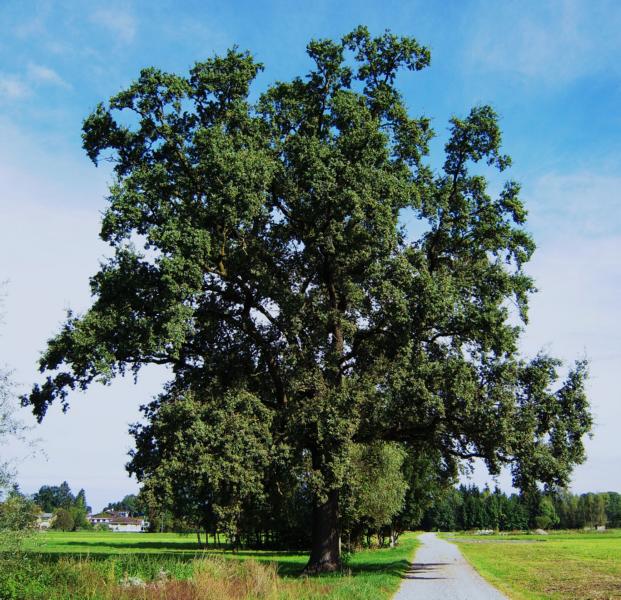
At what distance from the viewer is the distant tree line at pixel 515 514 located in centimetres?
14212

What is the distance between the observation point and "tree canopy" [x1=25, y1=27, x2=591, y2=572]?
62.7ft

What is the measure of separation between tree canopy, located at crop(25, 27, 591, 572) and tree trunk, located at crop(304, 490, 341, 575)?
8 cm

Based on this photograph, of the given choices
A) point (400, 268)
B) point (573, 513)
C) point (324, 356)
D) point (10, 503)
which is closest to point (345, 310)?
point (324, 356)

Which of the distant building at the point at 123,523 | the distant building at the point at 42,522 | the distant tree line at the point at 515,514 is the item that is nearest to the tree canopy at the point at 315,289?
the distant building at the point at 42,522

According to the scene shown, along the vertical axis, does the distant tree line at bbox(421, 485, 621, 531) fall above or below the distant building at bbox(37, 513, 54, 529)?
below

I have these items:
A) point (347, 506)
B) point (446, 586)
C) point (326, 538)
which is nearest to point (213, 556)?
point (326, 538)

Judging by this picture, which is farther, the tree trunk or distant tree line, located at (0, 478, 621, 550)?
the tree trunk

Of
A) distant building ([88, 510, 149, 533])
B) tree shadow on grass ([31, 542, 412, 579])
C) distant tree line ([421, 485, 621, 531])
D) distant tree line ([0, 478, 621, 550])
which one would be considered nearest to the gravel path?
tree shadow on grass ([31, 542, 412, 579])

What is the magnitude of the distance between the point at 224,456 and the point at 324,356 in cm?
578

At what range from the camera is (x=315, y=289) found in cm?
2405

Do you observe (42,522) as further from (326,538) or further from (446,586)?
(446,586)

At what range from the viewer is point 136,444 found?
21281 mm

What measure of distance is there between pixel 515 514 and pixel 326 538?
143 metres

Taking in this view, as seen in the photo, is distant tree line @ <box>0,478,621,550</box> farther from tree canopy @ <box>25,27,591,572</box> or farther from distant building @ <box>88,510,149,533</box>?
distant building @ <box>88,510,149,533</box>
